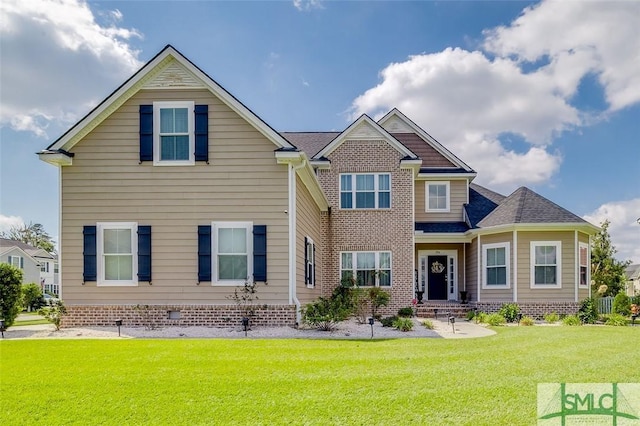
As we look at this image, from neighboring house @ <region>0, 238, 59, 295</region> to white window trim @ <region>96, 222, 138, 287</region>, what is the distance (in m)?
37.4

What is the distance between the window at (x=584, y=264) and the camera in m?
16.8

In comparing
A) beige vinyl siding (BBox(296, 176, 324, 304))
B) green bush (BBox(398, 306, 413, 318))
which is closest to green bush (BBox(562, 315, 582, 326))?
green bush (BBox(398, 306, 413, 318))

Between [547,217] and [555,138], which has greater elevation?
[555,138]

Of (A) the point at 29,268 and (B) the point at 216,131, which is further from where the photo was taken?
(A) the point at 29,268

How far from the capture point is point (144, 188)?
40.3 ft

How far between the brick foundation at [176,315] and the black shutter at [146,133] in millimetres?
3983

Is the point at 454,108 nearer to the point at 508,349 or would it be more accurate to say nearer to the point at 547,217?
the point at 547,217

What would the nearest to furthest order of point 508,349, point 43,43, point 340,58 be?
point 508,349, point 43,43, point 340,58

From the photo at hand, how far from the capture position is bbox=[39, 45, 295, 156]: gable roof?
1207cm

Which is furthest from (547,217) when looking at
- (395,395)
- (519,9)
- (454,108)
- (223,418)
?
(223,418)

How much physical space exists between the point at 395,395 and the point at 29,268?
5322 cm

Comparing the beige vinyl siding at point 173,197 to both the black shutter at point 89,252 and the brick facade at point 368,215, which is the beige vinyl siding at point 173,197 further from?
the brick facade at point 368,215

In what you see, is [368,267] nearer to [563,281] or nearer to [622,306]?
[563,281]

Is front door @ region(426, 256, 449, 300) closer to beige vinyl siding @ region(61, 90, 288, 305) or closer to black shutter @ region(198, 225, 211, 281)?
beige vinyl siding @ region(61, 90, 288, 305)
